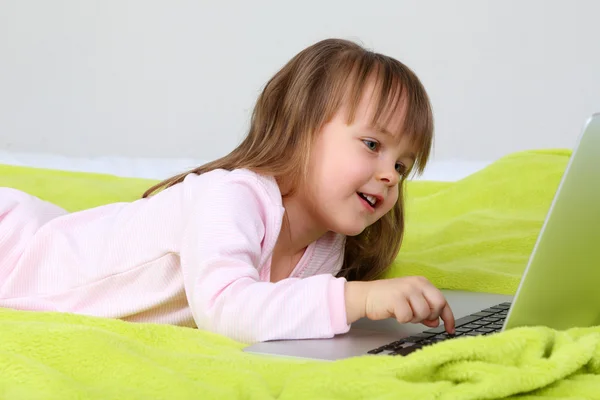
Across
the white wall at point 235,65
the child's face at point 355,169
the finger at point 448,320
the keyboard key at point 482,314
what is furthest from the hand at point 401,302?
the white wall at point 235,65

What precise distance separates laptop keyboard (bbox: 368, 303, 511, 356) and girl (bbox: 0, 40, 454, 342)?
4.9 inches

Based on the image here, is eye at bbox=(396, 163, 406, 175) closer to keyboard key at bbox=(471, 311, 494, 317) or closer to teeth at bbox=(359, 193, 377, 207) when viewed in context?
teeth at bbox=(359, 193, 377, 207)

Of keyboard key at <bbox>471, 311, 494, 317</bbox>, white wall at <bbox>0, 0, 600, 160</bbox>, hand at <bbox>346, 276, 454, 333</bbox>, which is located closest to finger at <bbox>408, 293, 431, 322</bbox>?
hand at <bbox>346, 276, 454, 333</bbox>

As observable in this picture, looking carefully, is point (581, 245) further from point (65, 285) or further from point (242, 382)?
point (65, 285)

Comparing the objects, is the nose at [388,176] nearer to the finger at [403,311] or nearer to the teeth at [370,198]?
the teeth at [370,198]

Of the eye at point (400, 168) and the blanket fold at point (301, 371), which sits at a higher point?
the eye at point (400, 168)

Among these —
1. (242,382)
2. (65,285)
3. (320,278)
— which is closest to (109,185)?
(65,285)

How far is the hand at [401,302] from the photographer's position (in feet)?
3.22

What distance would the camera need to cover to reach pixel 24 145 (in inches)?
137

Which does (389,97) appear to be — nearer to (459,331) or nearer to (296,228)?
(296,228)

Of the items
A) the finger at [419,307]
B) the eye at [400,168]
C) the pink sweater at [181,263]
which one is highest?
the eye at [400,168]

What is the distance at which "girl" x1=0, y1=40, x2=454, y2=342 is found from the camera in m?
1.12

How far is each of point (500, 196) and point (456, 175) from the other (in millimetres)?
488

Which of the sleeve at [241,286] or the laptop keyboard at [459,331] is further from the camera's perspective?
the sleeve at [241,286]
